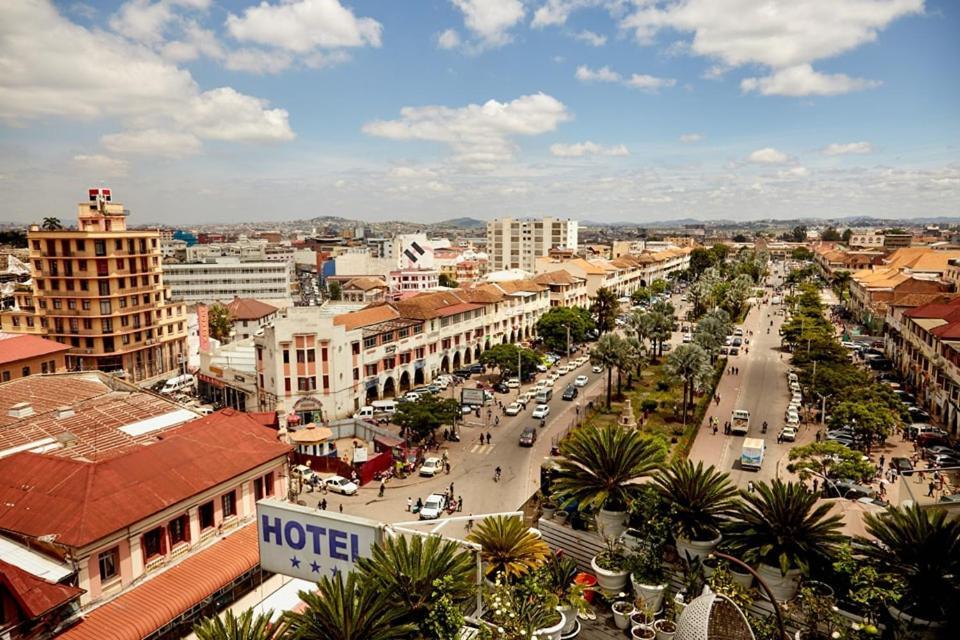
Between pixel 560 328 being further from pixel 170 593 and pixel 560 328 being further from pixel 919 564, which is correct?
pixel 919 564

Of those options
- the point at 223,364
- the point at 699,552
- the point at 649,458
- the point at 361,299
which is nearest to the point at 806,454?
the point at 649,458

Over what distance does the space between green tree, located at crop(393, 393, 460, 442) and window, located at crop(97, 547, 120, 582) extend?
1085 inches

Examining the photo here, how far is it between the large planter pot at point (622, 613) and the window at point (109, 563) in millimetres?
16399

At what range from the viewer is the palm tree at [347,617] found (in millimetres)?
14242

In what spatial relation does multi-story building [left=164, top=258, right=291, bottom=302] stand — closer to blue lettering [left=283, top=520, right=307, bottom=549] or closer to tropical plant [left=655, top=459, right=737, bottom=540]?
blue lettering [left=283, top=520, right=307, bottom=549]

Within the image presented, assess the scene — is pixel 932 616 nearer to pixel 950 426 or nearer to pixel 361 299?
pixel 950 426

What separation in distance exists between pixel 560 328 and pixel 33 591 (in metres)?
71.1

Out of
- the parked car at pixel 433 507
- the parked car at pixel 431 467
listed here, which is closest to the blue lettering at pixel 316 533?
the parked car at pixel 433 507

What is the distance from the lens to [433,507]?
126 feet

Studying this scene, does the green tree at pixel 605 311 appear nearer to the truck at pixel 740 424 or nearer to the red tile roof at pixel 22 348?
the truck at pixel 740 424

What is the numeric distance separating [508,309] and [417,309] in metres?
21.6

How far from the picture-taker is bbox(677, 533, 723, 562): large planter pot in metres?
18.0

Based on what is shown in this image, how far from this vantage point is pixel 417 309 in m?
73.7

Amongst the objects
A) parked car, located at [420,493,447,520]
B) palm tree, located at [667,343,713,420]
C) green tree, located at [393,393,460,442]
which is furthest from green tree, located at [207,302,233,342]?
palm tree, located at [667,343,713,420]
